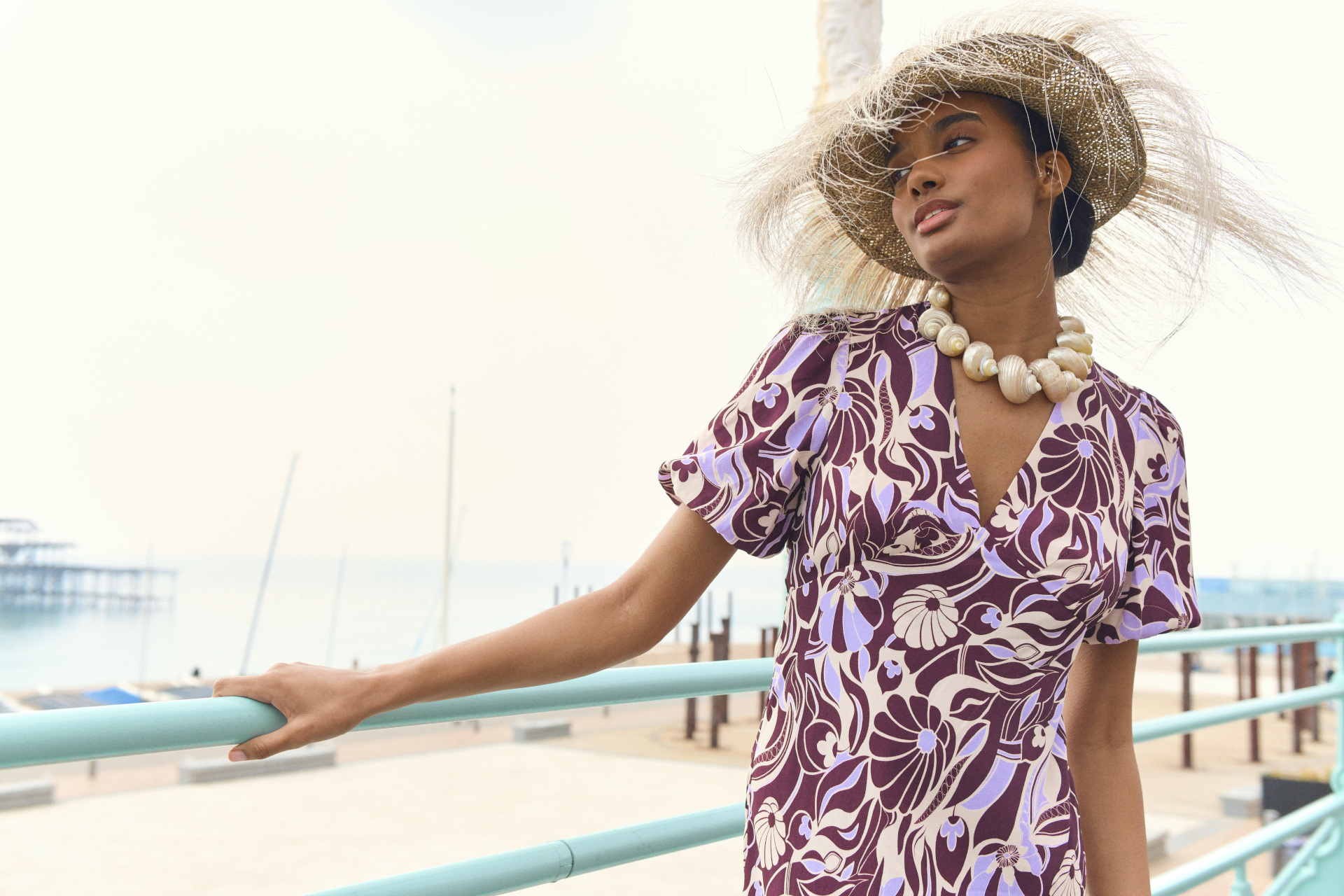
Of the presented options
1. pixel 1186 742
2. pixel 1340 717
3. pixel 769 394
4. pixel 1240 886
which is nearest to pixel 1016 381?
pixel 769 394

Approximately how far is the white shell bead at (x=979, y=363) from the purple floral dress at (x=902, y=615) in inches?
0.8

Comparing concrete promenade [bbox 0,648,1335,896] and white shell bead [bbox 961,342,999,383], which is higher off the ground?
white shell bead [bbox 961,342,999,383]

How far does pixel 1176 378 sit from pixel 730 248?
0.59 meters

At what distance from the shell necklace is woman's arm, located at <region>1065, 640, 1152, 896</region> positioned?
279 mm

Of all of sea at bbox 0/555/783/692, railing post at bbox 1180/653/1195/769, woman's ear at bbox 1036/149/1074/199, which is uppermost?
woman's ear at bbox 1036/149/1074/199

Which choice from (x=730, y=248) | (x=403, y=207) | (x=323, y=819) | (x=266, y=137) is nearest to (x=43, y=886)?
(x=323, y=819)

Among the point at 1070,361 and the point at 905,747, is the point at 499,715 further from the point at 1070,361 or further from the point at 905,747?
the point at 1070,361

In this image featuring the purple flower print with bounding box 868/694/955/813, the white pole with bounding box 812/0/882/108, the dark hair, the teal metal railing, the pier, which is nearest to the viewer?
the teal metal railing

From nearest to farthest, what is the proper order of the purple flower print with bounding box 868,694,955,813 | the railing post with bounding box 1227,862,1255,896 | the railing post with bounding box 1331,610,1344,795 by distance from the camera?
the purple flower print with bounding box 868,694,955,813
the railing post with bounding box 1227,862,1255,896
the railing post with bounding box 1331,610,1344,795

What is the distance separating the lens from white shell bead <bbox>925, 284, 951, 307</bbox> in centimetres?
95

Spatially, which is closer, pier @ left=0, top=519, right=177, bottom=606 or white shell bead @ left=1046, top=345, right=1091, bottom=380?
white shell bead @ left=1046, top=345, right=1091, bottom=380

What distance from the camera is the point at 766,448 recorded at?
835 mm

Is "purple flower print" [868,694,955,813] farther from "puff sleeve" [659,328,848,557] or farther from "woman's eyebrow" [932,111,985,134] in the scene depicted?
"woman's eyebrow" [932,111,985,134]

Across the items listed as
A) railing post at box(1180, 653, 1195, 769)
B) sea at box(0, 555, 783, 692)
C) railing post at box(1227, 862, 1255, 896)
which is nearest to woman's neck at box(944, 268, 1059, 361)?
railing post at box(1227, 862, 1255, 896)
